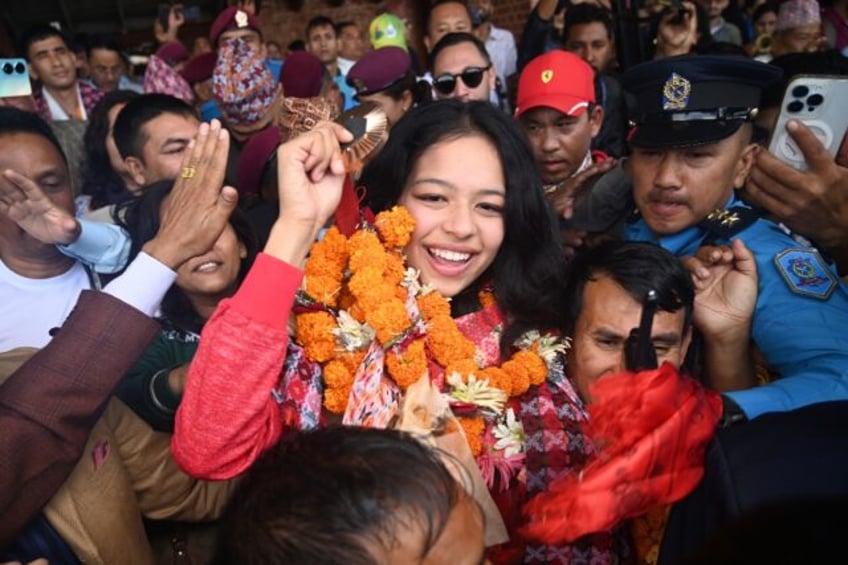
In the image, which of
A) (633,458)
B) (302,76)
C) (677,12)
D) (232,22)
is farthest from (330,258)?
(677,12)

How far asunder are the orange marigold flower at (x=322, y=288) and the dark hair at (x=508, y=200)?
14.2 inches

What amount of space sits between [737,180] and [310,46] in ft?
18.6

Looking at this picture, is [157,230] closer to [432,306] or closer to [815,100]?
[432,306]

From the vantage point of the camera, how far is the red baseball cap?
3514mm

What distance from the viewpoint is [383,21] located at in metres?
6.04

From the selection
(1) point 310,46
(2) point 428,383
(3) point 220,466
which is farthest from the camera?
(1) point 310,46

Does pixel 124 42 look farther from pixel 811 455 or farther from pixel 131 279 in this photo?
pixel 811 455

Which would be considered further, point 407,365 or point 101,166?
point 101,166

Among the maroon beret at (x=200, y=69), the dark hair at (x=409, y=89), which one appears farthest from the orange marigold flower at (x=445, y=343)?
the maroon beret at (x=200, y=69)

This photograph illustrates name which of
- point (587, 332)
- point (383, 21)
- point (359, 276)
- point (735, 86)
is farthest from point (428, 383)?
point (383, 21)

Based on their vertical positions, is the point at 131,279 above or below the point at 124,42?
below

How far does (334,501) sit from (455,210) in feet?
3.84

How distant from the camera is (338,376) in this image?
2012mm

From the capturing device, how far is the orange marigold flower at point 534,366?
209 centimetres
